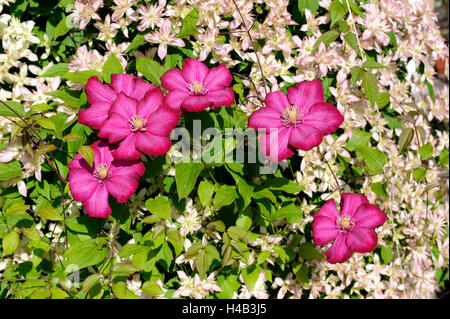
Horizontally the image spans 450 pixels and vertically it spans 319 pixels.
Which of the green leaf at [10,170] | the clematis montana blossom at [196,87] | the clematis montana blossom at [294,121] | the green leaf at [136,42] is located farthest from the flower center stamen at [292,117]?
the green leaf at [10,170]

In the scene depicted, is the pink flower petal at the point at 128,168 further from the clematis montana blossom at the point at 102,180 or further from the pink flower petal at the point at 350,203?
the pink flower petal at the point at 350,203

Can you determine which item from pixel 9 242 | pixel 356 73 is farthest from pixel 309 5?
pixel 9 242

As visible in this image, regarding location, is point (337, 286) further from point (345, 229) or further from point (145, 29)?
point (145, 29)

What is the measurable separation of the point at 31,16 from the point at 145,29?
1.33ft

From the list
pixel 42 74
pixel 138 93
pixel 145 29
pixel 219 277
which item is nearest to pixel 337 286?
pixel 219 277

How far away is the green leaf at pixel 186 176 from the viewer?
95cm

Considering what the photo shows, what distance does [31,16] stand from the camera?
1.21m

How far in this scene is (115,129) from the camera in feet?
2.89

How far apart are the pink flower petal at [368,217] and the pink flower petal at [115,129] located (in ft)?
1.89

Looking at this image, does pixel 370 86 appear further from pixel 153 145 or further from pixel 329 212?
pixel 153 145

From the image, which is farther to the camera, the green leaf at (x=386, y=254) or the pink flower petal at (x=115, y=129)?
the green leaf at (x=386, y=254)

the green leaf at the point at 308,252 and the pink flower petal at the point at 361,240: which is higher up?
the pink flower petal at the point at 361,240

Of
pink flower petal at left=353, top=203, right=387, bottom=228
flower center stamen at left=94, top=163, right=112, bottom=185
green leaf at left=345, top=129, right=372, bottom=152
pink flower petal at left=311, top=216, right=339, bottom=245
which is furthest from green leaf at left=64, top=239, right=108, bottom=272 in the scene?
green leaf at left=345, top=129, right=372, bottom=152

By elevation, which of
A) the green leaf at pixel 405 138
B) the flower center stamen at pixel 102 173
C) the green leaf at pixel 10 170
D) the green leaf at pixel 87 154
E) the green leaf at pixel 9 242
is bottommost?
the green leaf at pixel 9 242
